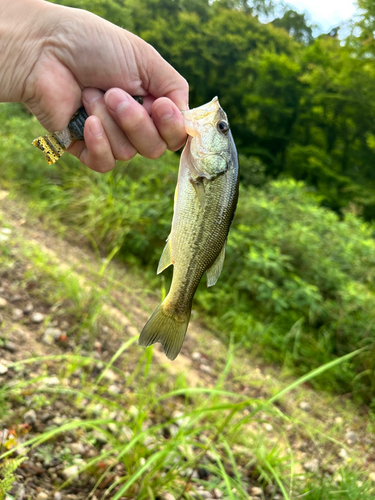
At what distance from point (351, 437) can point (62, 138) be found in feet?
10.9

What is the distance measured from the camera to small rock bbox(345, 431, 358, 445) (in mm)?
3327

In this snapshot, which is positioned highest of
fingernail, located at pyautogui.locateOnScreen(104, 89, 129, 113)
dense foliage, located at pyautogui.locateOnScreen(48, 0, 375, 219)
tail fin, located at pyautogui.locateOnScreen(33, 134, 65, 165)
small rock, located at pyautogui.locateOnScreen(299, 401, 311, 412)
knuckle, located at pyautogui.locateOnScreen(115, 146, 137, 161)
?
dense foliage, located at pyautogui.locateOnScreen(48, 0, 375, 219)

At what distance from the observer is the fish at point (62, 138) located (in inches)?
61.2

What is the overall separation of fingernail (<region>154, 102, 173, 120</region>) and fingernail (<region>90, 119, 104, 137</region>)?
24 cm

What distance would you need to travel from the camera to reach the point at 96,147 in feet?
5.41

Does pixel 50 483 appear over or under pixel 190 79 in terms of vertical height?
under

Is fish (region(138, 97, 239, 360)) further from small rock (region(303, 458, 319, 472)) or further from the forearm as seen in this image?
small rock (region(303, 458, 319, 472))

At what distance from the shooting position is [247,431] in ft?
9.19

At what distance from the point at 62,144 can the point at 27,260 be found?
205 cm

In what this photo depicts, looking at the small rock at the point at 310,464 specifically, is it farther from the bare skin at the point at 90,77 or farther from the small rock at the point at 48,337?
the bare skin at the point at 90,77

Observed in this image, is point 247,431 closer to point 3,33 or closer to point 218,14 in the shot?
point 3,33

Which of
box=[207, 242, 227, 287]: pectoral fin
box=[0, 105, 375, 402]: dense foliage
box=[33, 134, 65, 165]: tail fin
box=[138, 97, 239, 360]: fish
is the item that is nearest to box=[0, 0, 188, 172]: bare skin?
→ box=[33, 134, 65, 165]: tail fin

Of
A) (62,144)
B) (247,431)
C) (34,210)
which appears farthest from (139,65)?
(34,210)

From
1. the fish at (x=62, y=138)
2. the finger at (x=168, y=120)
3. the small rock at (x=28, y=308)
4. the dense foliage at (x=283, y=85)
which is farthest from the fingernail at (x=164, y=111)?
the dense foliage at (x=283, y=85)
